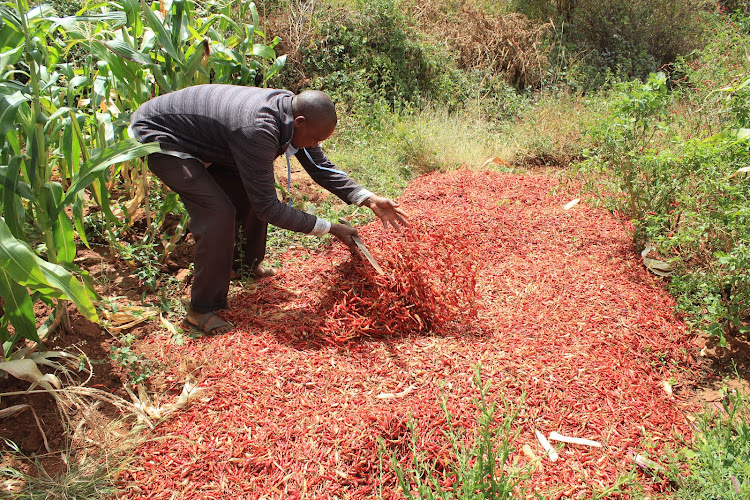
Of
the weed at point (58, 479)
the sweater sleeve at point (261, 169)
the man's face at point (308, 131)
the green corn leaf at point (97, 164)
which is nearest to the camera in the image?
the weed at point (58, 479)

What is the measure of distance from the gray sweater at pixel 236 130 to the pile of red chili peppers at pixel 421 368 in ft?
2.40

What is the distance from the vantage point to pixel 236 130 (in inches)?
119

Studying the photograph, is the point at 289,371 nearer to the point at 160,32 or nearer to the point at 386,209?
the point at 386,209

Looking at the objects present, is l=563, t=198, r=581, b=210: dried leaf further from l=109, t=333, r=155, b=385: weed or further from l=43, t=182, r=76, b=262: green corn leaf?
l=43, t=182, r=76, b=262: green corn leaf

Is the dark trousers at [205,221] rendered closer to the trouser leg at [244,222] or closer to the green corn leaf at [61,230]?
the trouser leg at [244,222]

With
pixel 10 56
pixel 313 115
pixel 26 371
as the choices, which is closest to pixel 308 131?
pixel 313 115

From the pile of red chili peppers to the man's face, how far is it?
0.88m

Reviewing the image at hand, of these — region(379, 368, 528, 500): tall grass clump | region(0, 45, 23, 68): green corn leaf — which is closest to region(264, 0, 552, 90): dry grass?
region(0, 45, 23, 68): green corn leaf

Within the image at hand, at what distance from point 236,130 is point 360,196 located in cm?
100

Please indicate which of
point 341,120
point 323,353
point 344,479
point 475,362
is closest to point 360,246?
point 323,353

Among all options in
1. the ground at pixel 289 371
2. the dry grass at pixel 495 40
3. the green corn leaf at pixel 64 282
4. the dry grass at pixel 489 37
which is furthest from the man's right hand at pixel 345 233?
the dry grass at pixel 495 40

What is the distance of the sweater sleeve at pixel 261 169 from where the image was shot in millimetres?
2992

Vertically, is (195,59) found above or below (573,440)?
above

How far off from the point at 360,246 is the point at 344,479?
1.51 meters
